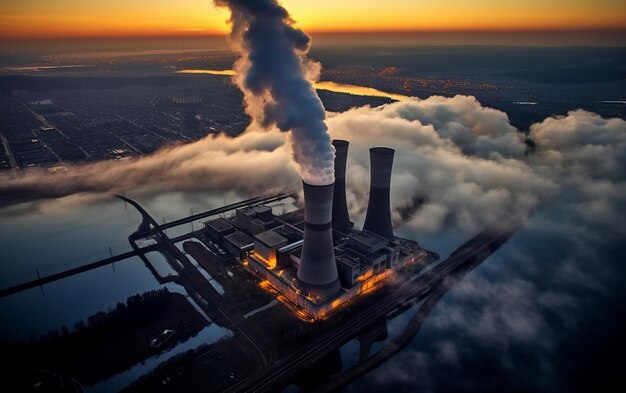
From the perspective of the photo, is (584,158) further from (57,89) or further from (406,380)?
(57,89)

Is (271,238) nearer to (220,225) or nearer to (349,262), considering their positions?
(349,262)

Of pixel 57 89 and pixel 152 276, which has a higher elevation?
pixel 57 89

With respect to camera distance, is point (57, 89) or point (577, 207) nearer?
point (577, 207)

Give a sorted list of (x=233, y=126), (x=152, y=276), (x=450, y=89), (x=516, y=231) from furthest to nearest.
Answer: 1. (x=450, y=89)
2. (x=233, y=126)
3. (x=516, y=231)
4. (x=152, y=276)

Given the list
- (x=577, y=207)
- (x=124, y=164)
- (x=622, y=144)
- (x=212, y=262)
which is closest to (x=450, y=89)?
(x=622, y=144)

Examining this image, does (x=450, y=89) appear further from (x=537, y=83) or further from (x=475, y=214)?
(x=475, y=214)

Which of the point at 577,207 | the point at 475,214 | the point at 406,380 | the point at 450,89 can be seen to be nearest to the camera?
the point at 406,380
